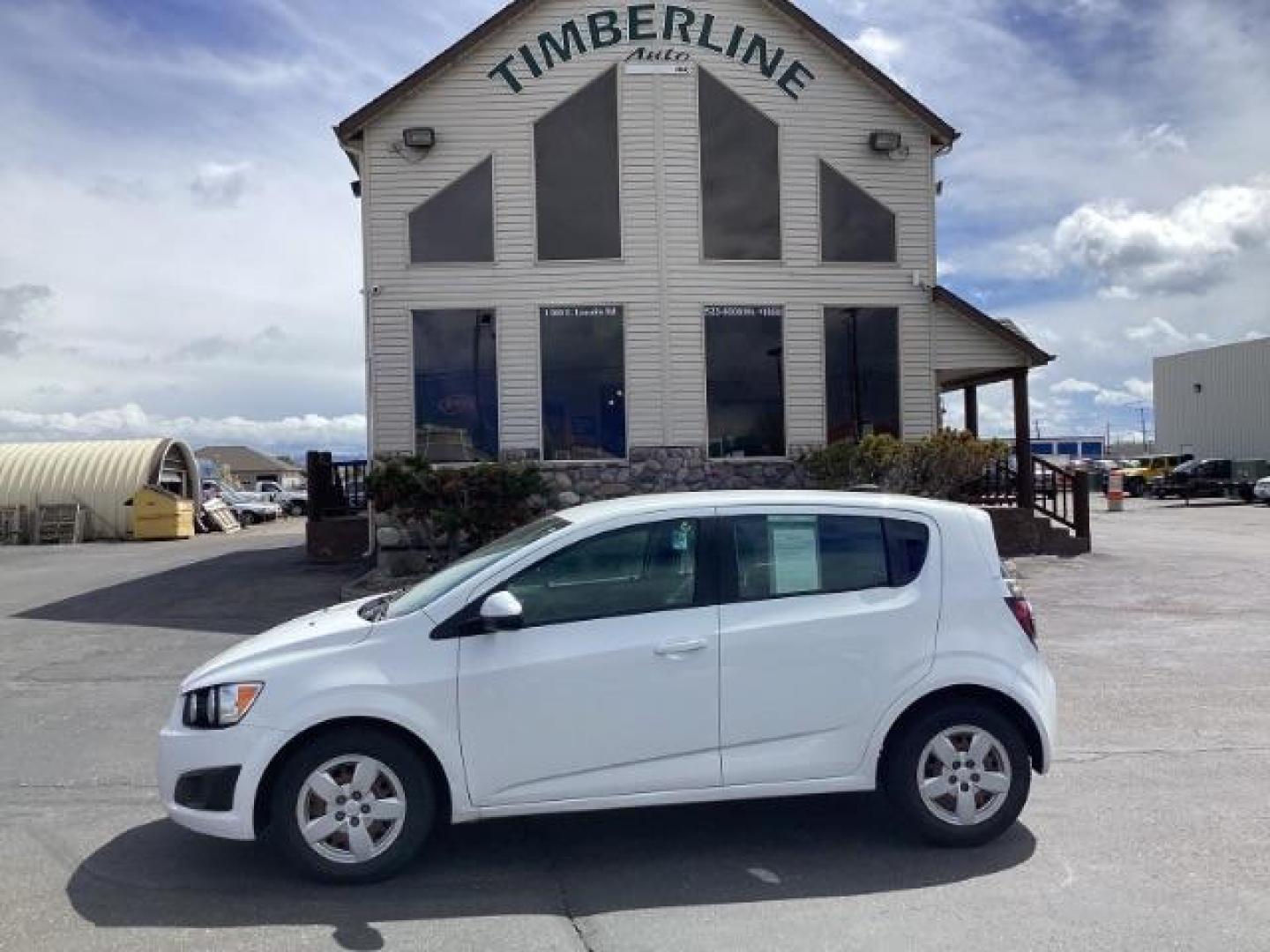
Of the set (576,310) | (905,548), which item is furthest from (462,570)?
(576,310)

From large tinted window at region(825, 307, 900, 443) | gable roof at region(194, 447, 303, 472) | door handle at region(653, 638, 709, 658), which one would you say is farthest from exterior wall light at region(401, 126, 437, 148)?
gable roof at region(194, 447, 303, 472)

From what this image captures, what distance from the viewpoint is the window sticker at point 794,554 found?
5.37 m

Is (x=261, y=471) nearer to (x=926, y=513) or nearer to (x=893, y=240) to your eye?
(x=893, y=240)

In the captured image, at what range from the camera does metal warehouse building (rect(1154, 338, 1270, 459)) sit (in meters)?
49.2

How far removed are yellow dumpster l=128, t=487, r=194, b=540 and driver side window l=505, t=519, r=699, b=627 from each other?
2961 cm

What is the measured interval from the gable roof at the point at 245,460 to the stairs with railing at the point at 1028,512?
92.7 metres

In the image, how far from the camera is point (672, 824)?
579cm

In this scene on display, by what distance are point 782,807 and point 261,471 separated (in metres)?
104

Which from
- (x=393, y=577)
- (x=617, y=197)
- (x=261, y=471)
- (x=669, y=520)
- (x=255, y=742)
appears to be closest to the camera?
(x=255, y=742)

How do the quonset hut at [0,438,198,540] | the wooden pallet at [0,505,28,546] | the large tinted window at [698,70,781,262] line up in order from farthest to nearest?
the quonset hut at [0,438,198,540]
the wooden pallet at [0,505,28,546]
the large tinted window at [698,70,781,262]

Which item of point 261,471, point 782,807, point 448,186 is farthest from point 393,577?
point 261,471

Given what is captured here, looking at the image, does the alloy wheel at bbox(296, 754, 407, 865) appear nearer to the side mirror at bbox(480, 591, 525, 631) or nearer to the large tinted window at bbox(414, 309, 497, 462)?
the side mirror at bbox(480, 591, 525, 631)

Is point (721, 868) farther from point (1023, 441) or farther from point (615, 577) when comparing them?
point (1023, 441)

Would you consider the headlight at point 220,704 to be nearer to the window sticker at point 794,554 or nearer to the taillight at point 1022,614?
the window sticker at point 794,554
